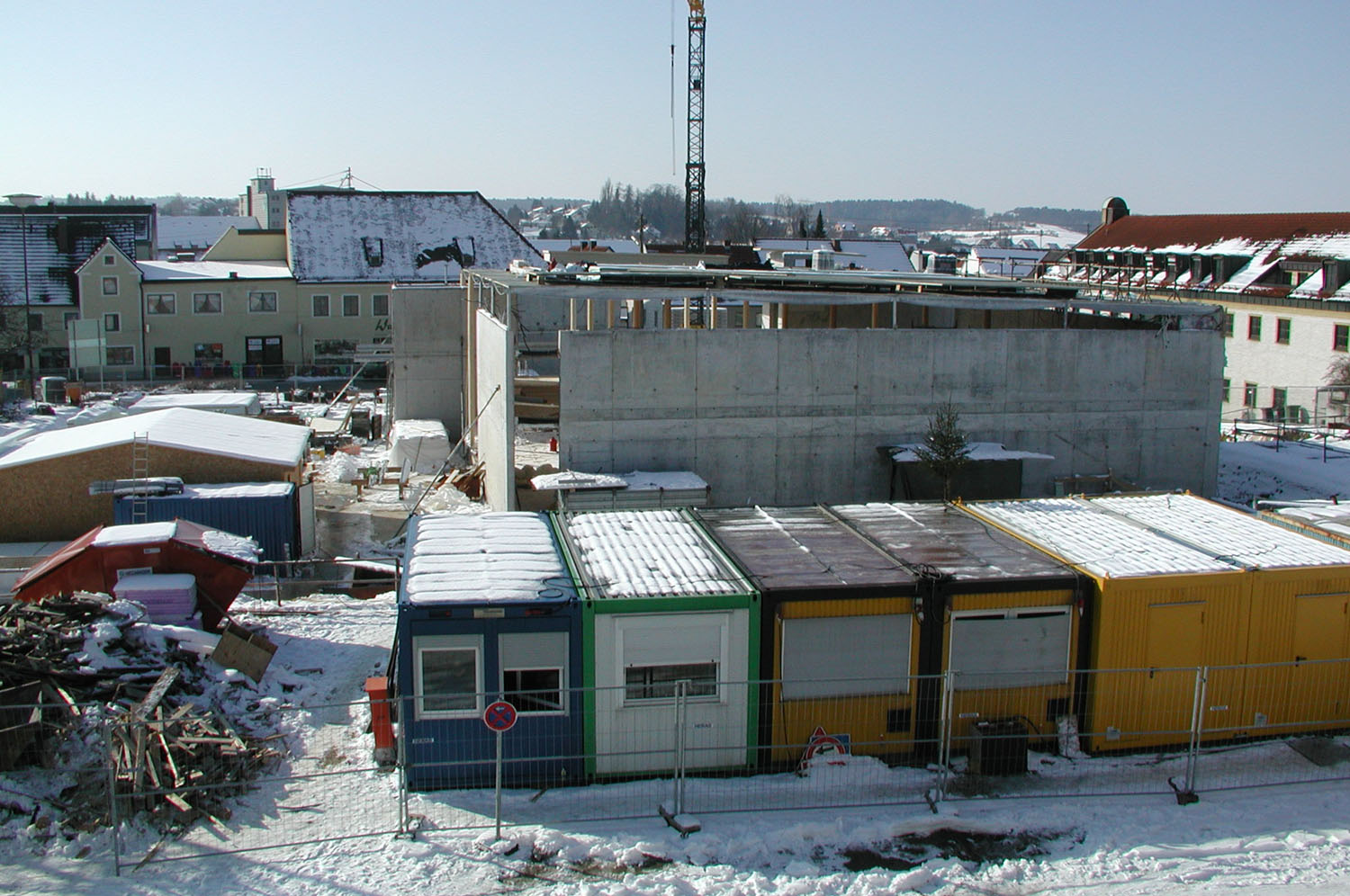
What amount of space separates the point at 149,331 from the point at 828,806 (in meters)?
50.3

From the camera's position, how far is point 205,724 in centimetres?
1267

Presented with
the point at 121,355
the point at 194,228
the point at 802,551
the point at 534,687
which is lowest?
the point at 534,687

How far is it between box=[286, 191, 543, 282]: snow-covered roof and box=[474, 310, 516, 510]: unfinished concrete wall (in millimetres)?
27342

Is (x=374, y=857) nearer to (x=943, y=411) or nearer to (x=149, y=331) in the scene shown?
(x=943, y=411)

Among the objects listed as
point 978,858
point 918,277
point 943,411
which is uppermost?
point 918,277

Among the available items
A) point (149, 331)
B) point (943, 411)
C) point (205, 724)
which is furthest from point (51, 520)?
point (149, 331)

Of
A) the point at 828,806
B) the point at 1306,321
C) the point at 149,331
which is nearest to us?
the point at 828,806

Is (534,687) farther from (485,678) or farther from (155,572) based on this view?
(155,572)

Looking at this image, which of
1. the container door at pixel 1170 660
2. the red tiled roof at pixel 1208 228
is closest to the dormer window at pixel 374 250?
the red tiled roof at pixel 1208 228

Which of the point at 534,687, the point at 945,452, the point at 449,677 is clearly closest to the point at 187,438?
the point at 449,677

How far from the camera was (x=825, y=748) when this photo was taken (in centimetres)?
1262

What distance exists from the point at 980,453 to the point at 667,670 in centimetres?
1188

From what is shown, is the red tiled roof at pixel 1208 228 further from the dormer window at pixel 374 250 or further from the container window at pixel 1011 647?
the container window at pixel 1011 647

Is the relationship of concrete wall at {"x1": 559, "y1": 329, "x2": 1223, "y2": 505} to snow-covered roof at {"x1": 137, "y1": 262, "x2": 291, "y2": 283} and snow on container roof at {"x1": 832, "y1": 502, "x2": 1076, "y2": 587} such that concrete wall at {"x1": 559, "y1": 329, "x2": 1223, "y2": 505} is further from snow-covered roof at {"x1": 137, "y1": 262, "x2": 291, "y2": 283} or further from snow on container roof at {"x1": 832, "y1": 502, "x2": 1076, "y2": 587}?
snow-covered roof at {"x1": 137, "y1": 262, "x2": 291, "y2": 283}
